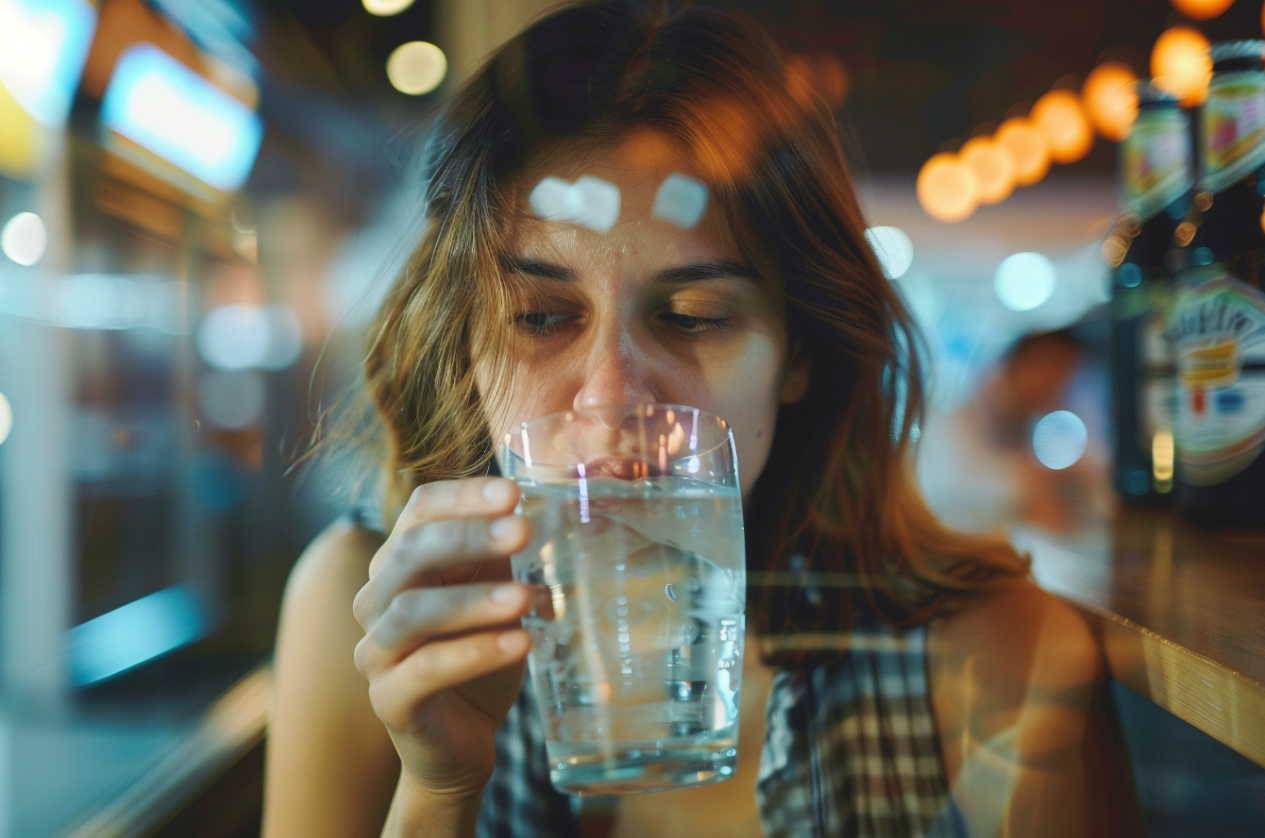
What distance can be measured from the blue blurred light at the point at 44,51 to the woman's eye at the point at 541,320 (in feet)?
1.29

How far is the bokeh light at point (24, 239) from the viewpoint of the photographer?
1.67ft

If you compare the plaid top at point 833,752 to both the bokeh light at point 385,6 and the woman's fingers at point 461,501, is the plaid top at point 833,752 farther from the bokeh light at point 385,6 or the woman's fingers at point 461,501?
the bokeh light at point 385,6

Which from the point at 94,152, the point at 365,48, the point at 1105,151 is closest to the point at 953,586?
the point at 1105,151

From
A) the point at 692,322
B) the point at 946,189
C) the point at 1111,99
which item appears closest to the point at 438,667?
the point at 692,322

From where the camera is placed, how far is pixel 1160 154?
0.76 meters

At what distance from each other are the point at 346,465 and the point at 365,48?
0.32m

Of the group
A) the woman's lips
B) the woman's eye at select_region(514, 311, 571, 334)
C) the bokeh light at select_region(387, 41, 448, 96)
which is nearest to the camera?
the woman's lips

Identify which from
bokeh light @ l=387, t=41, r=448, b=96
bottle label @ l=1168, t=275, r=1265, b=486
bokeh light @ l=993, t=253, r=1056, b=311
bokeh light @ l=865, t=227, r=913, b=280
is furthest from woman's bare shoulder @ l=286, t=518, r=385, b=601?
bottle label @ l=1168, t=275, r=1265, b=486

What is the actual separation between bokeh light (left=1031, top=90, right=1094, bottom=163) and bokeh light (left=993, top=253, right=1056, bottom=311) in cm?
11

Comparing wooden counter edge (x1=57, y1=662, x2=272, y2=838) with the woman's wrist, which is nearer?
the woman's wrist

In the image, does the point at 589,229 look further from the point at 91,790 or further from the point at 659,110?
the point at 91,790

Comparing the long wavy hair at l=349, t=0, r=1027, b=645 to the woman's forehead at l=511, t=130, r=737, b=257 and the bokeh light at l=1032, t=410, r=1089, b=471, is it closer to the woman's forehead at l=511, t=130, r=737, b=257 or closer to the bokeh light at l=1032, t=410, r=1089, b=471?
the woman's forehead at l=511, t=130, r=737, b=257

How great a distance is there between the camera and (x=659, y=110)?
0.53 meters

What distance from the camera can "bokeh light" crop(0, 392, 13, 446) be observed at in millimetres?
520
